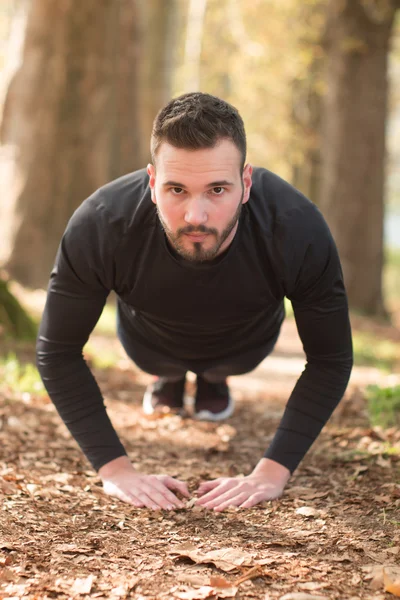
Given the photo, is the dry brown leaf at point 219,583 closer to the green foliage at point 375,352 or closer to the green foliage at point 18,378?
the green foliage at point 18,378

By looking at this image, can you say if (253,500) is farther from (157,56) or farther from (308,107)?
(308,107)

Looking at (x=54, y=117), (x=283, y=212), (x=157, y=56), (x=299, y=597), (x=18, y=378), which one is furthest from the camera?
(x=157, y=56)

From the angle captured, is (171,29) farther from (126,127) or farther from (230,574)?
(230,574)

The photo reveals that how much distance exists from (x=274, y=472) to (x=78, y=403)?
1067 mm

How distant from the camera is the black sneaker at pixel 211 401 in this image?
5234 mm

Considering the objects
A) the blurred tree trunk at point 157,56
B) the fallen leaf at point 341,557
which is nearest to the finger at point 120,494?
the fallen leaf at point 341,557

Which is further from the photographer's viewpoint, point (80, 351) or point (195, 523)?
point (80, 351)

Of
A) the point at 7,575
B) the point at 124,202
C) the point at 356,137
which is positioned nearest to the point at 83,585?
the point at 7,575

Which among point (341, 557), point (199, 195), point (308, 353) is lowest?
point (341, 557)

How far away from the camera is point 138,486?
11.4 ft

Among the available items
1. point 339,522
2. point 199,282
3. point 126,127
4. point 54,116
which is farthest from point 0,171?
point 339,522

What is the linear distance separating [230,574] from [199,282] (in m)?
1.41

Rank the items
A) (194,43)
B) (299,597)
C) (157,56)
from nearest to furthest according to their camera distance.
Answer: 1. (299,597)
2. (157,56)
3. (194,43)

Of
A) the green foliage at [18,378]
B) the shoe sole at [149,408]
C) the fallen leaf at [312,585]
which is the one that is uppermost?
the fallen leaf at [312,585]
